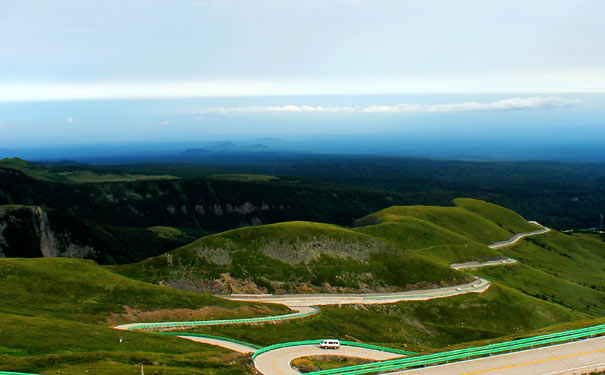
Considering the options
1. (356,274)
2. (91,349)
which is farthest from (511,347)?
(356,274)

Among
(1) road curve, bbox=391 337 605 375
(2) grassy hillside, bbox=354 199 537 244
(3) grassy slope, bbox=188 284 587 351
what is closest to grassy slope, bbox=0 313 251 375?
(3) grassy slope, bbox=188 284 587 351

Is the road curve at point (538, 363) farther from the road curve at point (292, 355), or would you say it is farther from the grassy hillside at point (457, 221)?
the grassy hillside at point (457, 221)

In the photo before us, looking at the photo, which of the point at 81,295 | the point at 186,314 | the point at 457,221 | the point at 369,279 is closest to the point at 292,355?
the point at 186,314

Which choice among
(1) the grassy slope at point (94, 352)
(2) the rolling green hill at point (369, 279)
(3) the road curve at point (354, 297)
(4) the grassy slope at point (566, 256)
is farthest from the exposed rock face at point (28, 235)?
(4) the grassy slope at point (566, 256)

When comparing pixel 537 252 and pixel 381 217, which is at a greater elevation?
pixel 381 217

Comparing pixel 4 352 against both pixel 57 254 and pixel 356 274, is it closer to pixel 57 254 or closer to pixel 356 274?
pixel 356 274

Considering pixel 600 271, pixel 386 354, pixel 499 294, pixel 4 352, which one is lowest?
pixel 600 271
